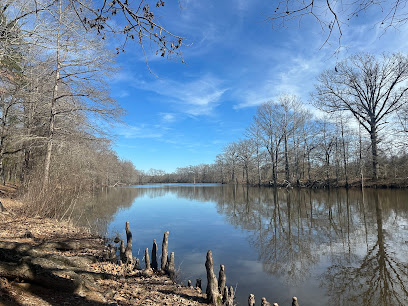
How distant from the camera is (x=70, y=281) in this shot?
362 cm

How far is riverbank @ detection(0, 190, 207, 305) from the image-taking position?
326cm

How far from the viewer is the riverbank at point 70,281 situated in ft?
10.7

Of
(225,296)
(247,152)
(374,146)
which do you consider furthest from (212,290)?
(247,152)

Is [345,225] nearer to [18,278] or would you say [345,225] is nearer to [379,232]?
[379,232]

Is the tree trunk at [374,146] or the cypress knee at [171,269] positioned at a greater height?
the tree trunk at [374,146]

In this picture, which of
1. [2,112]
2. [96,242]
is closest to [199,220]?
[96,242]

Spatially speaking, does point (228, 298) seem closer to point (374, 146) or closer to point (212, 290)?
point (212, 290)

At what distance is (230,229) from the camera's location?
10594 mm

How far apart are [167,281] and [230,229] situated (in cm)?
583

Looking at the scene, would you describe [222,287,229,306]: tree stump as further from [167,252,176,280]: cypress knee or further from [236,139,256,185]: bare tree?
[236,139,256,185]: bare tree

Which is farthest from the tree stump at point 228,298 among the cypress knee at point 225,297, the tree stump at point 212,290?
the tree stump at point 212,290

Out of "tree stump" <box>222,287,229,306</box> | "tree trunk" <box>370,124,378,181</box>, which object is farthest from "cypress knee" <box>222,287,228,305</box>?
"tree trunk" <box>370,124,378,181</box>

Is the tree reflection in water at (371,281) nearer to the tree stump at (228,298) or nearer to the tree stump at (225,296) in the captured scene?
the tree stump at (228,298)

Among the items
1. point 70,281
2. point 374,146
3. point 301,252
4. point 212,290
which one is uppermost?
point 374,146
